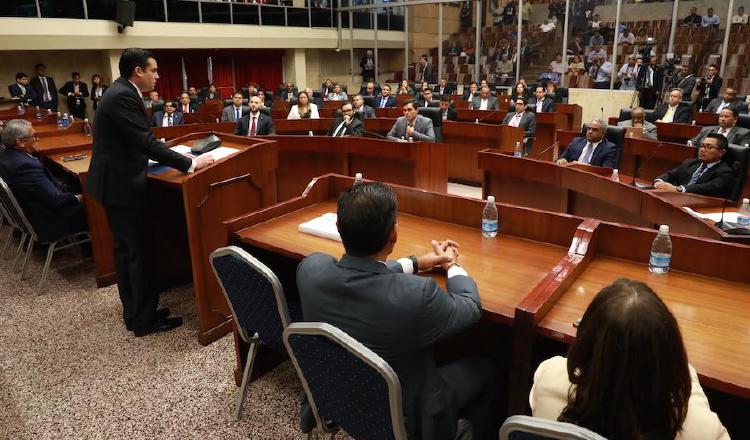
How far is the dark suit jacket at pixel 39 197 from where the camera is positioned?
348cm

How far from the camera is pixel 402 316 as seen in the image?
4.65 ft

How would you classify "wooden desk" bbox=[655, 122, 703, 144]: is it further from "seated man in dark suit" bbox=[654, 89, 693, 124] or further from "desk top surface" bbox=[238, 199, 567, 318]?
"desk top surface" bbox=[238, 199, 567, 318]

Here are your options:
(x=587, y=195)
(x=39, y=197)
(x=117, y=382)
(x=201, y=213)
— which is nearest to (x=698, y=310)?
(x=201, y=213)

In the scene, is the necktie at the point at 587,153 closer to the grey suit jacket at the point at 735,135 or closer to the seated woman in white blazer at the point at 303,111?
the grey suit jacket at the point at 735,135

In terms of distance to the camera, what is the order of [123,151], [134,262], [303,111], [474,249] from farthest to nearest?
1. [303,111]
2. [134,262]
3. [123,151]
4. [474,249]

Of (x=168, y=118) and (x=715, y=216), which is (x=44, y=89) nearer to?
(x=168, y=118)

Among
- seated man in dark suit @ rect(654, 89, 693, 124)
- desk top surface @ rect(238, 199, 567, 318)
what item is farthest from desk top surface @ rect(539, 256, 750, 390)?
seated man in dark suit @ rect(654, 89, 693, 124)

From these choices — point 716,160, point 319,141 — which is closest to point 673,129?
point 716,160

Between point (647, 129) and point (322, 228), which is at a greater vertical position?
point (647, 129)

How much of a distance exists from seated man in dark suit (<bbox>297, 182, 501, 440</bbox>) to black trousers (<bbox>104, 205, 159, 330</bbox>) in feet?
5.38

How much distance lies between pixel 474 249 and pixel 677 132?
5.04m

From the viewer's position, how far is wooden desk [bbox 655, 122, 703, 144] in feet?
19.4

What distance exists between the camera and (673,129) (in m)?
6.10

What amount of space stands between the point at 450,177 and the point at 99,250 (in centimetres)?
439
